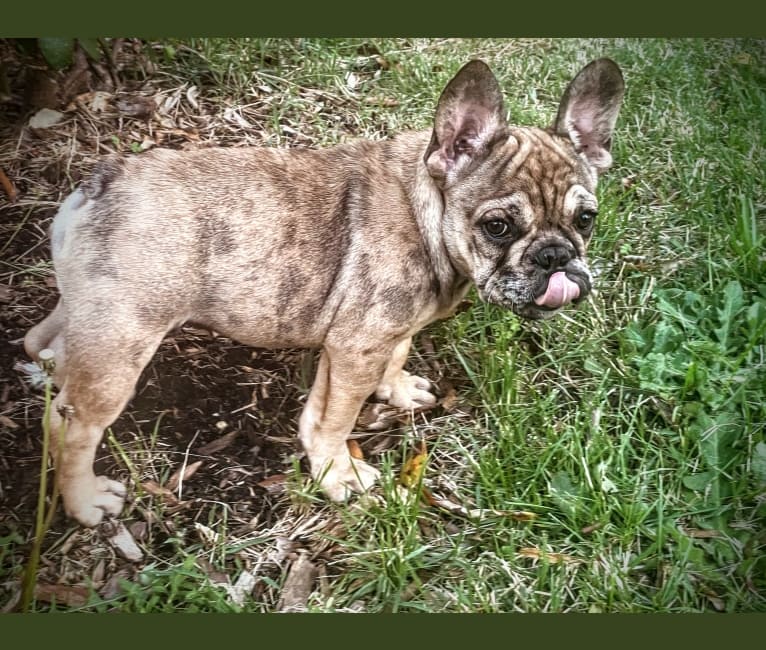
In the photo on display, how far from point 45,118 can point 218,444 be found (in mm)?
1007

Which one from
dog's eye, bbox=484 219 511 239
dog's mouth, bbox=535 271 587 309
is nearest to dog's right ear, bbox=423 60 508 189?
dog's eye, bbox=484 219 511 239

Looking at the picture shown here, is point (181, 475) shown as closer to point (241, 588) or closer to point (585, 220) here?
point (241, 588)

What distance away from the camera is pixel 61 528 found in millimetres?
1969

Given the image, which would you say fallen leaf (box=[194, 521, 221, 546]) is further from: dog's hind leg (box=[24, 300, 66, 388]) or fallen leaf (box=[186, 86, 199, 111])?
fallen leaf (box=[186, 86, 199, 111])

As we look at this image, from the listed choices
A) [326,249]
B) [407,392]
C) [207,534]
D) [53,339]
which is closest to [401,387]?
[407,392]

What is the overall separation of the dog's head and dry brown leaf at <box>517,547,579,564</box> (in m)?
0.63

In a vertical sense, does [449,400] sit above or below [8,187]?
below

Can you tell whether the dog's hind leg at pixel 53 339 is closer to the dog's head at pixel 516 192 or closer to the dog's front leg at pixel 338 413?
the dog's front leg at pixel 338 413

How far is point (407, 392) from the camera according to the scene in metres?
2.37

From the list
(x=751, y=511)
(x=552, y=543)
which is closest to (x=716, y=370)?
(x=751, y=511)

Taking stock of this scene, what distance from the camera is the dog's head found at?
2035 mm

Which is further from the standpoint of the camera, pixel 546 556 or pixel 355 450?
pixel 355 450

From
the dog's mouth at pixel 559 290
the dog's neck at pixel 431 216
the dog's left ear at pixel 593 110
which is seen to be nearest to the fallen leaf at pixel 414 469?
the dog's neck at pixel 431 216

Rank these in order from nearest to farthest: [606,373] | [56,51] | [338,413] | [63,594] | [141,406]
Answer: [63,594] < [141,406] < [56,51] < [338,413] < [606,373]
